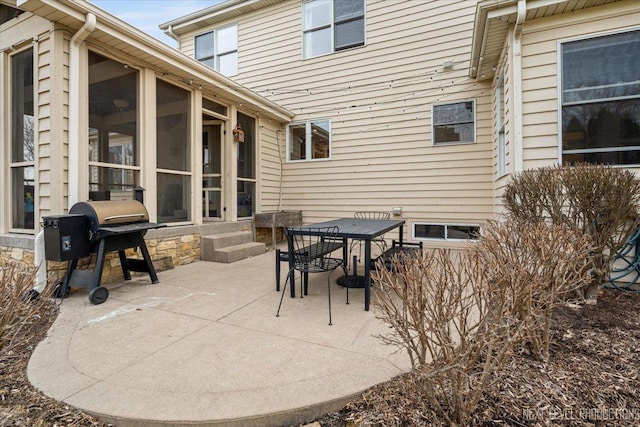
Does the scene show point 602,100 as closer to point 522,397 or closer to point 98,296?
point 522,397

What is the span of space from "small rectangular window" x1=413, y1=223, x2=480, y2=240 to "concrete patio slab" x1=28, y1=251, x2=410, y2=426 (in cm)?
349

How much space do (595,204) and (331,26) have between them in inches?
268

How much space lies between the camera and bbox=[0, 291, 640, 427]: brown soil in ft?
5.35

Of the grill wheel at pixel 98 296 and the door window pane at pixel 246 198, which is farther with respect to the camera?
the door window pane at pixel 246 198

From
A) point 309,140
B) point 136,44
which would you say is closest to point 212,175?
point 309,140

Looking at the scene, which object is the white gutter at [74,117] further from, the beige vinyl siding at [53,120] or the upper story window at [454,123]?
the upper story window at [454,123]

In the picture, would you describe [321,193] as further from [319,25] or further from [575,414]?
[575,414]

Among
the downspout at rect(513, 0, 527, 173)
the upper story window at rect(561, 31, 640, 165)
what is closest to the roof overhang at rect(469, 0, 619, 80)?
the downspout at rect(513, 0, 527, 173)

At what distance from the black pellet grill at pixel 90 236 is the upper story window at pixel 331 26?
19.8 feet

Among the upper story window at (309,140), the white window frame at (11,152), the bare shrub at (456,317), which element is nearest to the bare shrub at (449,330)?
the bare shrub at (456,317)

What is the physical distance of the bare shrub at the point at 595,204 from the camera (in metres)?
2.99

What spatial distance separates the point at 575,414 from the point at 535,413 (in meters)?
0.21

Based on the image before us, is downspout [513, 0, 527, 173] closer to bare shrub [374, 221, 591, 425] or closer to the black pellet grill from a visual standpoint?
bare shrub [374, 221, 591, 425]

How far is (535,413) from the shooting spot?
1663 millimetres
